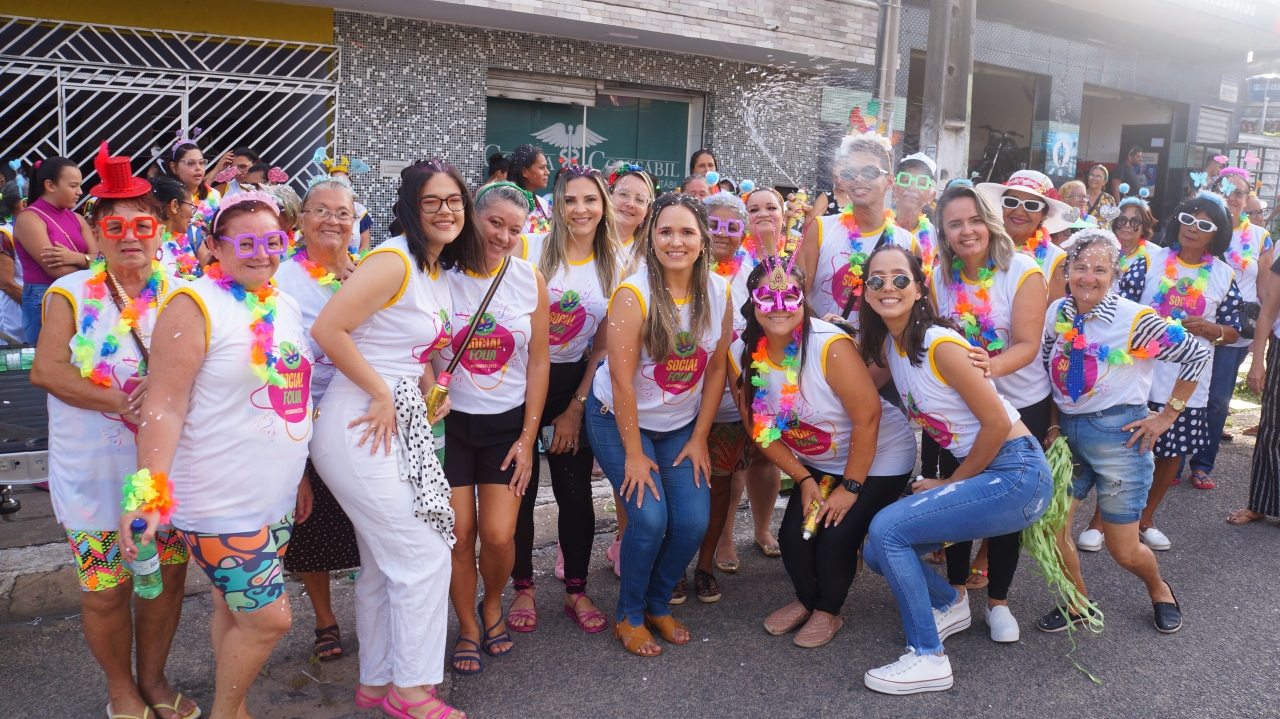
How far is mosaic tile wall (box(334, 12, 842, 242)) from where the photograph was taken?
902 centimetres

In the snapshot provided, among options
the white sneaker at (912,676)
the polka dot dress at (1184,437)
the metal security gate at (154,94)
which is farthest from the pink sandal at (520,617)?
the metal security gate at (154,94)

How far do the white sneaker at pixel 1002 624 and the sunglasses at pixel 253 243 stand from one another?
3.08 meters

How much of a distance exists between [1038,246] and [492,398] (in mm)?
2893

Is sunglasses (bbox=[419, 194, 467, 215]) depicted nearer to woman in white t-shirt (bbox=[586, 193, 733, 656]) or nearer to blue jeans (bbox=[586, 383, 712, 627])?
woman in white t-shirt (bbox=[586, 193, 733, 656])

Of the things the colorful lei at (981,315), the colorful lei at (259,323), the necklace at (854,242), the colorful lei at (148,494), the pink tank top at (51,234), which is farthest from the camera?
the pink tank top at (51,234)

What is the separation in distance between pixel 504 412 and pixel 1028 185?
285 cm

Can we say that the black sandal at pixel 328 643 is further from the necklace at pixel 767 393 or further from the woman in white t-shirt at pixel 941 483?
the woman in white t-shirt at pixel 941 483

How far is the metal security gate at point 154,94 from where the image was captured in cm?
777

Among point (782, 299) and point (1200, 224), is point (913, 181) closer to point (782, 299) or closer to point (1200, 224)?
point (782, 299)

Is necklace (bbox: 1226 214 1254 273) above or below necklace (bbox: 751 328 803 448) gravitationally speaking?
above

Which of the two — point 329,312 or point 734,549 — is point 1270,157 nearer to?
point 734,549

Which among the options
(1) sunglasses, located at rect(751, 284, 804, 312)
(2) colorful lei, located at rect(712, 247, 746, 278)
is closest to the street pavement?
(1) sunglasses, located at rect(751, 284, 804, 312)

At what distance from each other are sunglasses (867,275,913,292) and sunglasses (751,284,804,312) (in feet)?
0.87

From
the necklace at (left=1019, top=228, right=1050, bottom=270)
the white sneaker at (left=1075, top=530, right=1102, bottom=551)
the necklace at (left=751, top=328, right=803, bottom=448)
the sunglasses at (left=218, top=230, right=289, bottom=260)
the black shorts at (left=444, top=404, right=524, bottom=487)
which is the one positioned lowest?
the white sneaker at (left=1075, top=530, right=1102, bottom=551)
